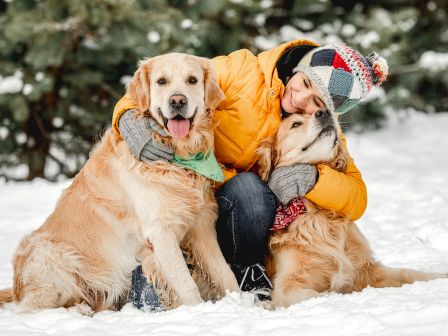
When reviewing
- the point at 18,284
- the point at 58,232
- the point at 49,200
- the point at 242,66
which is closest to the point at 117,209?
the point at 58,232

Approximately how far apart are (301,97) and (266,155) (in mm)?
327

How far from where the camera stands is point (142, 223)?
2.58 m

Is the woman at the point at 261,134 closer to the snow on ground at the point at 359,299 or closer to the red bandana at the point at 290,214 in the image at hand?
the red bandana at the point at 290,214

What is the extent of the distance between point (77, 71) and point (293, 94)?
3.83 m

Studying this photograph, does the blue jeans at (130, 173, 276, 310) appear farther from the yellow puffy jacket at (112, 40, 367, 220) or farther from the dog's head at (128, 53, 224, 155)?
the dog's head at (128, 53, 224, 155)

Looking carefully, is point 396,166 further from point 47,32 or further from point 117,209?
point 117,209

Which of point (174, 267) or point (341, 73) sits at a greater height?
point (341, 73)

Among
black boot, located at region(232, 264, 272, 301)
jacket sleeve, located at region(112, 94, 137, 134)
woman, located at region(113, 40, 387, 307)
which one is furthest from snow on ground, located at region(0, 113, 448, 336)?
jacket sleeve, located at region(112, 94, 137, 134)

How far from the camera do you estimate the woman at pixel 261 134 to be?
266 cm

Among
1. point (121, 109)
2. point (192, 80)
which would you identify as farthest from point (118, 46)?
point (192, 80)

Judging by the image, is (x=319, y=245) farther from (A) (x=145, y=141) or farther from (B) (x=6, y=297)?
(B) (x=6, y=297)

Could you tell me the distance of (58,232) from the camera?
273 centimetres

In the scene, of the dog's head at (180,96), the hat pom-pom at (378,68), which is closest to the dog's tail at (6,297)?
the dog's head at (180,96)

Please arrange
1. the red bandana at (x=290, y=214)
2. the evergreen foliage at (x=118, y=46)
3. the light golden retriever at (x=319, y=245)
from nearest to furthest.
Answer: the light golden retriever at (x=319, y=245) → the red bandana at (x=290, y=214) → the evergreen foliage at (x=118, y=46)
